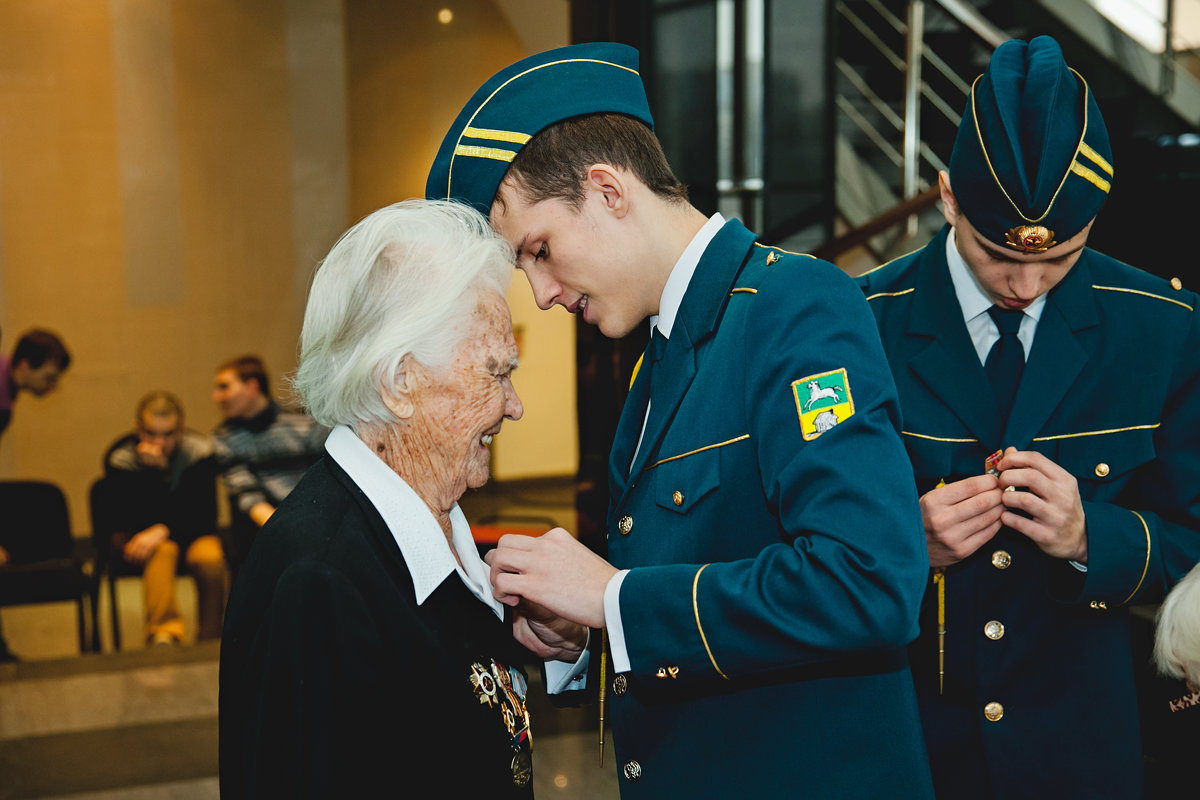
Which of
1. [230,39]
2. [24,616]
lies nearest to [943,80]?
[230,39]

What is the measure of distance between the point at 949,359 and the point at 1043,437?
18cm

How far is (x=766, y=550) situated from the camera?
3.69 feet

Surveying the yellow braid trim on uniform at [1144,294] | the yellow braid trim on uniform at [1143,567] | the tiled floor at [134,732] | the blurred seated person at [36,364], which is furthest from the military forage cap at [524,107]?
the blurred seated person at [36,364]

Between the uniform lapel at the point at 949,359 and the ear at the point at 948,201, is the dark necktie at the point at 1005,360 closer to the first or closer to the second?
the uniform lapel at the point at 949,359

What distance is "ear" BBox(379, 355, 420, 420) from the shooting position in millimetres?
1290

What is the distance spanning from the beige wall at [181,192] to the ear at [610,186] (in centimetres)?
438

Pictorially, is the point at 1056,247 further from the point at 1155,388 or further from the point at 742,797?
the point at 742,797

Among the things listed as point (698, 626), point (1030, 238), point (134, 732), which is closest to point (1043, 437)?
point (1030, 238)

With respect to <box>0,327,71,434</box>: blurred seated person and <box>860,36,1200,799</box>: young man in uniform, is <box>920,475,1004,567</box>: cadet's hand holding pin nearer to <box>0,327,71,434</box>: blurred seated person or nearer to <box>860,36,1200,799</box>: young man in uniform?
<box>860,36,1200,799</box>: young man in uniform

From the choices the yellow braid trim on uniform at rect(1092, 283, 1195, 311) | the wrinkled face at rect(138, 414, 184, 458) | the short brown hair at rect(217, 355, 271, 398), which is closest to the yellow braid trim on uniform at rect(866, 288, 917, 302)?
the yellow braid trim on uniform at rect(1092, 283, 1195, 311)

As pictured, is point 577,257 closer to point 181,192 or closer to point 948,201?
point 948,201

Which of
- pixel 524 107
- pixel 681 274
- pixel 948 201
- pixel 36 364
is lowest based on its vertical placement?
pixel 36 364

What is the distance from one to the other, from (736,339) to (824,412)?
185mm

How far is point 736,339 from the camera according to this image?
1267mm
